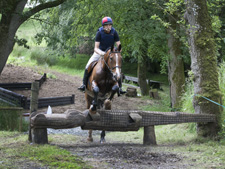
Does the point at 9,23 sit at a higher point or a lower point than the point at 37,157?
higher

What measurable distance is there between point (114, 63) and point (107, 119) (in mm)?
1463

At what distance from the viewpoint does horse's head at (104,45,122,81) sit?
7.68 meters

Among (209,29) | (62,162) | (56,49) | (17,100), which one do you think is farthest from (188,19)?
(56,49)

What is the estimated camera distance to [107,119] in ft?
27.3

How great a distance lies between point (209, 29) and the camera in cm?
966

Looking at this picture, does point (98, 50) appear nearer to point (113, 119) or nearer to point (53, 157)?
point (113, 119)

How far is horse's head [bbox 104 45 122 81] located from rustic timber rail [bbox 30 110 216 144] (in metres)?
1.13

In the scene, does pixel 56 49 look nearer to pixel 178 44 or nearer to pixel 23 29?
pixel 178 44

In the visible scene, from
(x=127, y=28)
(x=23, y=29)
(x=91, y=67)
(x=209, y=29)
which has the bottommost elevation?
(x=91, y=67)

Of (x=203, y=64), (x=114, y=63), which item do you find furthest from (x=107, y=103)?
(x=203, y=64)

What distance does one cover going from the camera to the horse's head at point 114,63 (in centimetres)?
768

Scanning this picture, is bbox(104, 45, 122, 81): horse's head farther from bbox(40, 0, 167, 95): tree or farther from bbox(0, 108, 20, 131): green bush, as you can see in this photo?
bbox(40, 0, 167, 95): tree

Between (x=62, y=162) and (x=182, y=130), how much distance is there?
5.77 m

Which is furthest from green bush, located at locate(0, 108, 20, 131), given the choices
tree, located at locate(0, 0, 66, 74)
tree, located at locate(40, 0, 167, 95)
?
tree, located at locate(40, 0, 167, 95)
